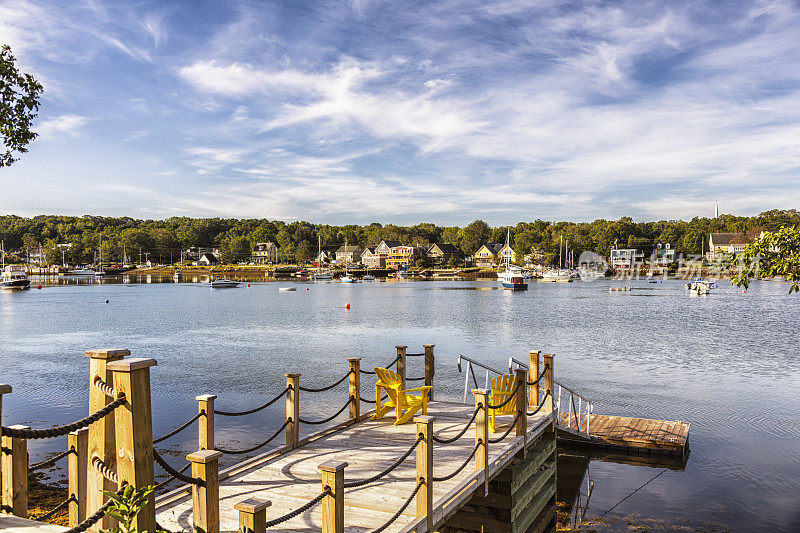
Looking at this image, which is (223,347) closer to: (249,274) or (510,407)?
(510,407)

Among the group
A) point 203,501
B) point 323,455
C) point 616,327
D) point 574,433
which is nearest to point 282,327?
point 616,327

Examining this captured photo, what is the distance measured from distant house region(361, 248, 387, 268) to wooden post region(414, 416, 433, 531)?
183461mm

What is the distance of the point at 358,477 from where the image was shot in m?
8.27

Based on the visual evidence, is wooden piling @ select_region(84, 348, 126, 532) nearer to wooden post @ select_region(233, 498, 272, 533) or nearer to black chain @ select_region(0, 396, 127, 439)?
black chain @ select_region(0, 396, 127, 439)

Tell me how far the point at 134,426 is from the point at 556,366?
29.9 meters

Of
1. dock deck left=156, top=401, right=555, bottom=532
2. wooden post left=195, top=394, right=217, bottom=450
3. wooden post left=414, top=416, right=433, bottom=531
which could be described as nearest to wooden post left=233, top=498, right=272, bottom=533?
dock deck left=156, top=401, right=555, bottom=532

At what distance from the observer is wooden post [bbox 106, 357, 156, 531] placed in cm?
405

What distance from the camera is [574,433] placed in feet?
49.6

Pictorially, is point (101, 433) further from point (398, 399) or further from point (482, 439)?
point (398, 399)

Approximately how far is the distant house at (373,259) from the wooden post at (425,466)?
602ft

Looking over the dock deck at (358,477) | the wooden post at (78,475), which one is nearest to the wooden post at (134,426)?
the wooden post at (78,475)

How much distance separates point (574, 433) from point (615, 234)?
19152 cm

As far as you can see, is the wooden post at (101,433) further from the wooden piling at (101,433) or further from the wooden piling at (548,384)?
the wooden piling at (548,384)

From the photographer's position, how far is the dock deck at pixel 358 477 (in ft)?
22.5
